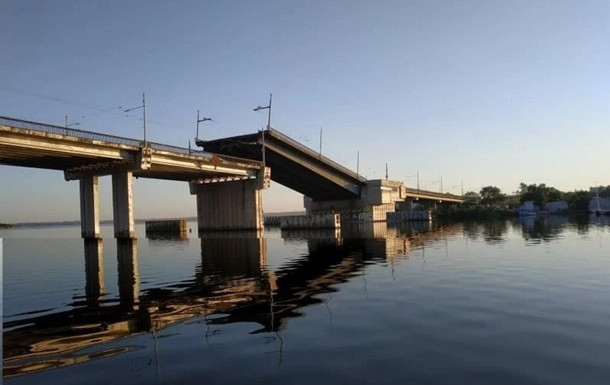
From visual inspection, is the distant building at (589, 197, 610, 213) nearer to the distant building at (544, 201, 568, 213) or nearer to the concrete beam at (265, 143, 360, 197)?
the distant building at (544, 201, 568, 213)

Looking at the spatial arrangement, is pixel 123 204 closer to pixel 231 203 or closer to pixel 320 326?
pixel 231 203

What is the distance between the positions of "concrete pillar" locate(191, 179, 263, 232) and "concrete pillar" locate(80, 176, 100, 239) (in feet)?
87.4

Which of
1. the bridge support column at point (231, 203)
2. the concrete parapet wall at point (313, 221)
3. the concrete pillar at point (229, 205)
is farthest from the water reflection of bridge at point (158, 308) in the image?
the concrete parapet wall at point (313, 221)

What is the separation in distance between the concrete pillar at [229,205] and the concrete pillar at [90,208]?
26.6 metres

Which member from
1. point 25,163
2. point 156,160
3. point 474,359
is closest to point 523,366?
point 474,359

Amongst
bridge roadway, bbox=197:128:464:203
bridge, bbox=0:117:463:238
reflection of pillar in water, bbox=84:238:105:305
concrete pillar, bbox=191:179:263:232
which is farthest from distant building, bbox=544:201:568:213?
reflection of pillar in water, bbox=84:238:105:305

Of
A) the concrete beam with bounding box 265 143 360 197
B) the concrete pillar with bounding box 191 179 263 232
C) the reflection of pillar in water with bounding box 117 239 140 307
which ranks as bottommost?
the reflection of pillar in water with bounding box 117 239 140 307

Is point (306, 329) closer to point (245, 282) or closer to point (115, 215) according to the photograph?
point (245, 282)

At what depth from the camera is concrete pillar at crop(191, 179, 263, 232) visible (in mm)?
86500

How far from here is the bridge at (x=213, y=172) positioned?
53.4 metres

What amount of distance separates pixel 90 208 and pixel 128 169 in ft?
37.6

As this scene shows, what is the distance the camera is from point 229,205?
90.1 meters

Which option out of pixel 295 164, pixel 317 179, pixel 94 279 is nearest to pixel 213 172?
pixel 295 164

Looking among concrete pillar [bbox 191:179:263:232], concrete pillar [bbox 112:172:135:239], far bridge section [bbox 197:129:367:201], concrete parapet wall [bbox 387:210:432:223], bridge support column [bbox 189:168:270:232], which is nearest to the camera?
concrete pillar [bbox 112:172:135:239]
